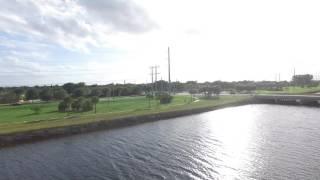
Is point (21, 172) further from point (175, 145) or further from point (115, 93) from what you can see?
point (115, 93)

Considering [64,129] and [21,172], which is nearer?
[21,172]

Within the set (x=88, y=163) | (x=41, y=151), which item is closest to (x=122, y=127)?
(x=41, y=151)

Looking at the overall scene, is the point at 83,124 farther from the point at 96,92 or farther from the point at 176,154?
the point at 96,92

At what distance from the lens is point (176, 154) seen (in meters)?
39.2

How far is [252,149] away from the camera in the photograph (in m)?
40.7

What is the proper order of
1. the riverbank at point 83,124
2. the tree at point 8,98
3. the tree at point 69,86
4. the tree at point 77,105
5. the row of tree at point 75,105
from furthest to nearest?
the tree at point 69,86 → the tree at point 8,98 → the row of tree at point 75,105 → the tree at point 77,105 → the riverbank at point 83,124

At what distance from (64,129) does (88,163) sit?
19.6 meters

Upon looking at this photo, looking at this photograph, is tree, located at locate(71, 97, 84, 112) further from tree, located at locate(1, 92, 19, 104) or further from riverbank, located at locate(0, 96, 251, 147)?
tree, located at locate(1, 92, 19, 104)

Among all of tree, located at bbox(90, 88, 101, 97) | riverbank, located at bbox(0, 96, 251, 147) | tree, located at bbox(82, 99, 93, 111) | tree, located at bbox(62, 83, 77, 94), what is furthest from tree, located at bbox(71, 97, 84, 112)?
tree, located at bbox(62, 83, 77, 94)

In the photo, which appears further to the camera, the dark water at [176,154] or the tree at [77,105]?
the tree at [77,105]

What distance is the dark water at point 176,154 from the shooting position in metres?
31.8

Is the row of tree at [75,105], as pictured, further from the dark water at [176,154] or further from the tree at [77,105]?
the dark water at [176,154]

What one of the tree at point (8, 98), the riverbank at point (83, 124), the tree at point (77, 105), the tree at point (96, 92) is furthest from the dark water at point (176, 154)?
the tree at point (96, 92)

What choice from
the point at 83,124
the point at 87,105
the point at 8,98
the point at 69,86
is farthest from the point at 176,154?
the point at 69,86
